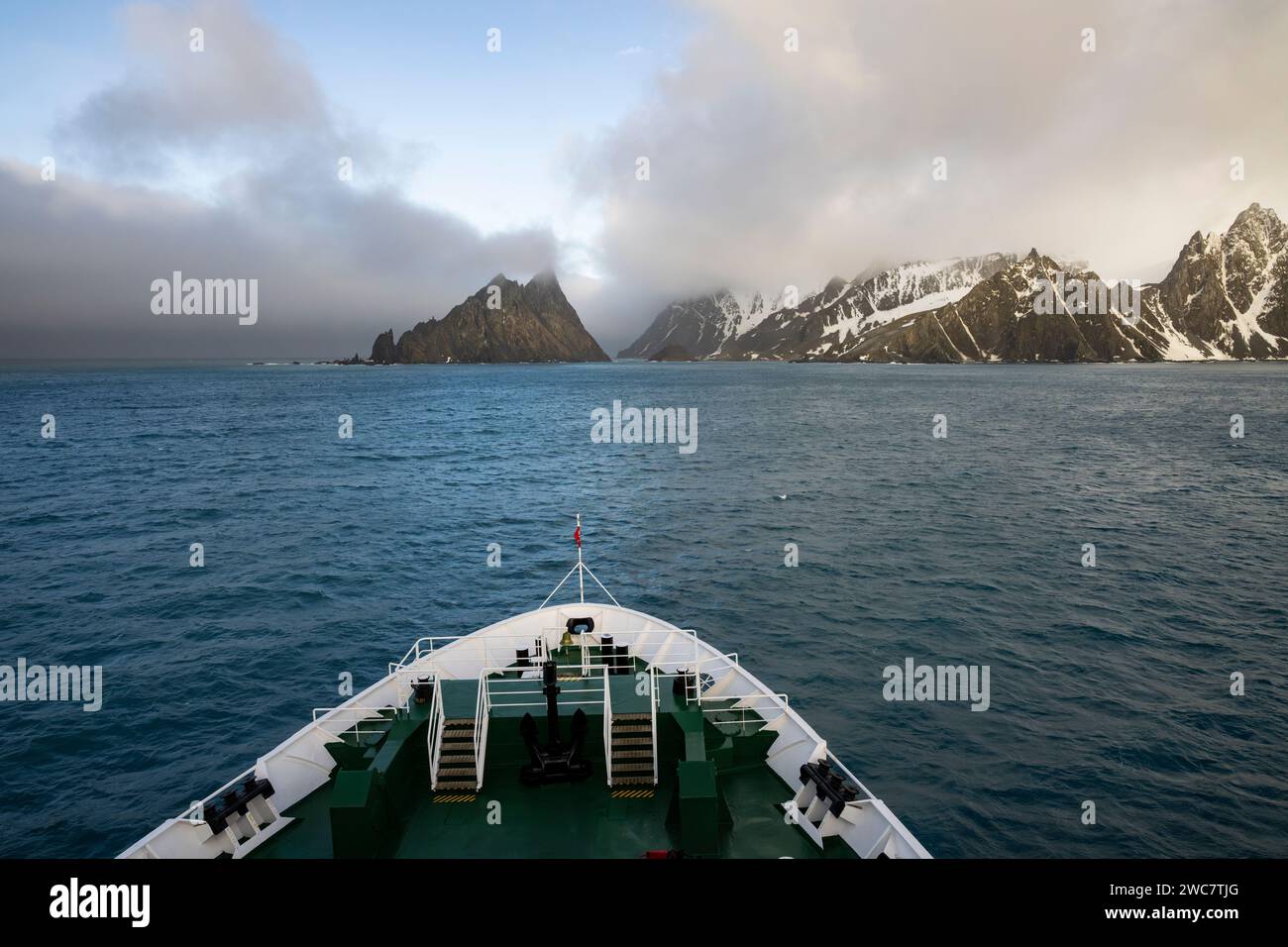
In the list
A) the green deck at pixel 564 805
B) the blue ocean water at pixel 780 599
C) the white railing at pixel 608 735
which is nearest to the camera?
the green deck at pixel 564 805

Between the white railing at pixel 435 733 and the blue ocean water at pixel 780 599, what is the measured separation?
40.2ft

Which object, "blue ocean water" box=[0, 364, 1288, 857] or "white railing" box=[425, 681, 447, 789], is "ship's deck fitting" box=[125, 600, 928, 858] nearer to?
"white railing" box=[425, 681, 447, 789]

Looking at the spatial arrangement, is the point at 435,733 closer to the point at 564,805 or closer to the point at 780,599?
the point at 564,805

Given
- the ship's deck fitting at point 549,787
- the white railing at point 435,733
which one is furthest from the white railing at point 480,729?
the white railing at point 435,733

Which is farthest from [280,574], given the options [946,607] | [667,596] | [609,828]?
[946,607]

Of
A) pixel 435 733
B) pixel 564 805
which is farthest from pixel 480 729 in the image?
pixel 564 805

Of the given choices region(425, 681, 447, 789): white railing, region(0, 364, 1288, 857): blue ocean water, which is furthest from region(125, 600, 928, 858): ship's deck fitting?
region(0, 364, 1288, 857): blue ocean water

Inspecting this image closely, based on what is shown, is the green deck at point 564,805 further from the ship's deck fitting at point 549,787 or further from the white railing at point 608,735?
the white railing at point 608,735

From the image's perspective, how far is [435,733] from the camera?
1856 cm

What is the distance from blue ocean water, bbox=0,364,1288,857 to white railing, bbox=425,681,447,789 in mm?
12260

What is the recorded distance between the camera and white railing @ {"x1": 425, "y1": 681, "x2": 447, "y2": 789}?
17.6 meters

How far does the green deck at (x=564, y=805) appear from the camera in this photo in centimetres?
1544
